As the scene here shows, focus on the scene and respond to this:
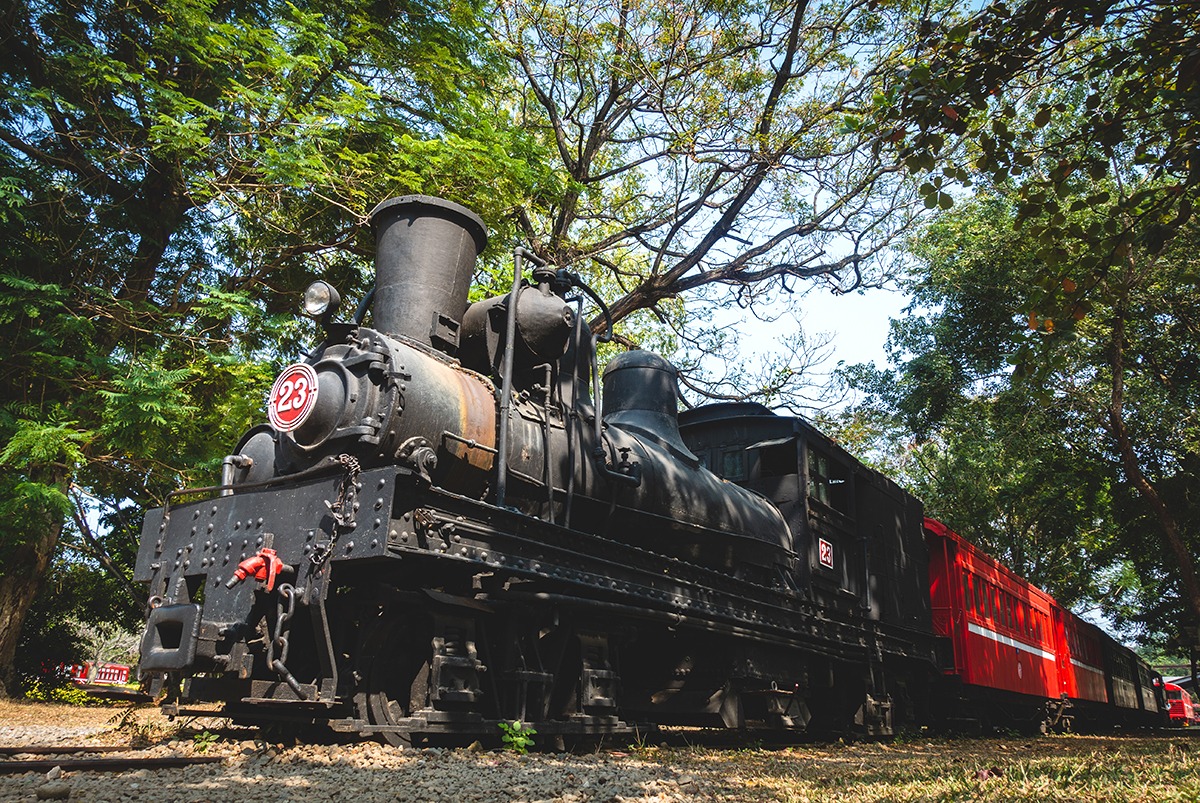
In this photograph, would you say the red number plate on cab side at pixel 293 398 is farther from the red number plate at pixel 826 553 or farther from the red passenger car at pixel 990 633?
the red passenger car at pixel 990 633

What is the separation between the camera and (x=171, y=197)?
1085 cm

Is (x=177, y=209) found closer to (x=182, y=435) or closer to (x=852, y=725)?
(x=182, y=435)

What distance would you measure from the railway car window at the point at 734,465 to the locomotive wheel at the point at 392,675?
5.01m

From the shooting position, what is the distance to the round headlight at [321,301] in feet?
18.9

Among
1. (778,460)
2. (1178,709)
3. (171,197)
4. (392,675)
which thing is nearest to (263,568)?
(392,675)

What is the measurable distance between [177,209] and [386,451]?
748 cm

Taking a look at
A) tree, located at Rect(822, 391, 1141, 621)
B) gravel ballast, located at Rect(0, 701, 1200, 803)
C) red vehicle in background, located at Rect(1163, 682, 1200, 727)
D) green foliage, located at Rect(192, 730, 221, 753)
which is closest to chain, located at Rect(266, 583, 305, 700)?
gravel ballast, located at Rect(0, 701, 1200, 803)

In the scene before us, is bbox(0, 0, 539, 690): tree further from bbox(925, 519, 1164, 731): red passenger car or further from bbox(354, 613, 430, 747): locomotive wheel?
bbox(925, 519, 1164, 731): red passenger car

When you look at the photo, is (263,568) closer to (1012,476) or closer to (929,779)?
(929,779)

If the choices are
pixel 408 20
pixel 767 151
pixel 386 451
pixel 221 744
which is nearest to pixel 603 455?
pixel 386 451

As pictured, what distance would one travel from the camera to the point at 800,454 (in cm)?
→ 917

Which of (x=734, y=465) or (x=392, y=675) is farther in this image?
(x=734, y=465)

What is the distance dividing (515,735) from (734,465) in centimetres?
490

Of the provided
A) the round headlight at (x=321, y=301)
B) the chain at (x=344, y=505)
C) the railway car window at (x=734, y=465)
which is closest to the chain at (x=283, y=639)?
the chain at (x=344, y=505)
